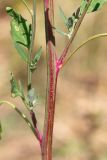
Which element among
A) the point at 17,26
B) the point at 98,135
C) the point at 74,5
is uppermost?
the point at 17,26

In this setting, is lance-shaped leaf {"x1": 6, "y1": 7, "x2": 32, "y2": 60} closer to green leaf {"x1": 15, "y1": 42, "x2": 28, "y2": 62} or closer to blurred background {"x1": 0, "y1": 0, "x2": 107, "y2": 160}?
green leaf {"x1": 15, "y1": 42, "x2": 28, "y2": 62}

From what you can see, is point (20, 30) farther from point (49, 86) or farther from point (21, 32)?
point (49, 86)

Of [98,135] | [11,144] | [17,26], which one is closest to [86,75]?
[98,135]

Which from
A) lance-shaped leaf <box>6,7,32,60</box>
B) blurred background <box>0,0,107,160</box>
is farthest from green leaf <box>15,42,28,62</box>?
blurred background <box>0,0,107,160</box>

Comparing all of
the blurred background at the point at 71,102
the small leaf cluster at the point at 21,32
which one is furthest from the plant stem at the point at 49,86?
the blurred background at the point at 71,102

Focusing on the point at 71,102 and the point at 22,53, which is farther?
the point at 71,102

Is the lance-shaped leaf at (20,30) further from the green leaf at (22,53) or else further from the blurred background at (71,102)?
the blurred background at (71,102)

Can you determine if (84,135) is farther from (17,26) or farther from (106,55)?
(17,26)

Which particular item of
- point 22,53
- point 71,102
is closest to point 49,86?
point 22,53
